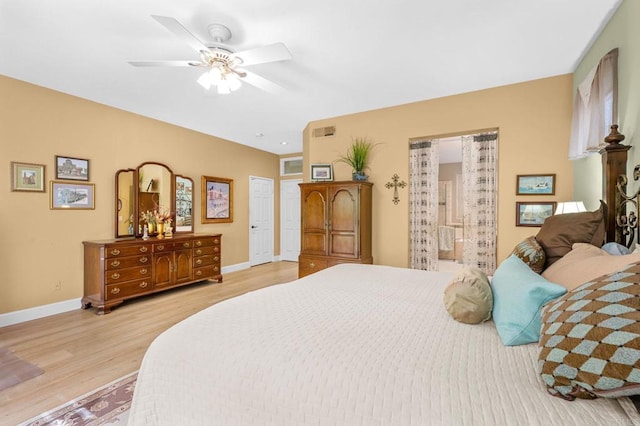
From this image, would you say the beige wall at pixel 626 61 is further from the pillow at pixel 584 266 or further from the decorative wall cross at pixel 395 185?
the decorative wall cross at pixel 395 185

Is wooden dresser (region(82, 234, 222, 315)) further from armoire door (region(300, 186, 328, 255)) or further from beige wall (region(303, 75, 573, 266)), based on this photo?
beige wall (region(303, 75, 573, 266))

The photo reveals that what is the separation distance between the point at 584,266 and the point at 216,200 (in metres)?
5.29

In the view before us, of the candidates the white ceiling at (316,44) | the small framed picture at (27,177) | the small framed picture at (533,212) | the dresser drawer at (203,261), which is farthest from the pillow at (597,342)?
the small framed picture at (27,177)

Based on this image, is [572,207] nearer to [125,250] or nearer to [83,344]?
[83,344]

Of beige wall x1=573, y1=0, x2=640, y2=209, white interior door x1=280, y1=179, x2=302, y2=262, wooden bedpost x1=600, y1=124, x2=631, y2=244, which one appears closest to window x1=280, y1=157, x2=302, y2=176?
white interior door x1=280, y1=179, x2=302, y2=262

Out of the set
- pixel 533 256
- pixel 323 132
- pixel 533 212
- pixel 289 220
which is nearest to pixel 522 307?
pixel 533 256

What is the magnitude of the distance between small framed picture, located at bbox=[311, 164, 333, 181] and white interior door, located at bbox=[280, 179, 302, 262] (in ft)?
7.92

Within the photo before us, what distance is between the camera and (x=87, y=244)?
144 inches

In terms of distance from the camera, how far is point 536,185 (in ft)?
10.6

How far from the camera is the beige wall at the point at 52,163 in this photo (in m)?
3.13

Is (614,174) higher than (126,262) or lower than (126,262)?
higher

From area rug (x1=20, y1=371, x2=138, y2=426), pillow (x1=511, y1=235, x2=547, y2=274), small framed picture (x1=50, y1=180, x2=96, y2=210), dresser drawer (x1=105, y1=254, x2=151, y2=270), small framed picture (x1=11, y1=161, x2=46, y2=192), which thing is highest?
small framed picture (x1=11, y1=161, x2=46, y2=192)

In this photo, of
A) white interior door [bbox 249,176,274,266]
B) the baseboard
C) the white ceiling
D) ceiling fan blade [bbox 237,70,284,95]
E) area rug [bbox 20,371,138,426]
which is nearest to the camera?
area rug [bbox 20,371,138,426]

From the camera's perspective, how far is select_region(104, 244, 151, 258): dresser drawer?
3496 mm
